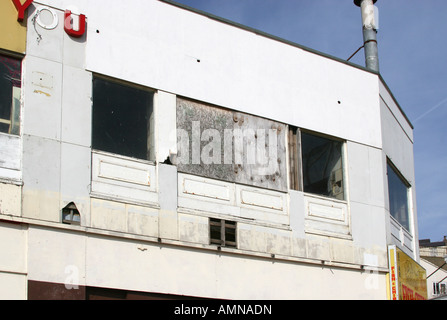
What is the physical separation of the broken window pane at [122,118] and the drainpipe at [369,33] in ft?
29.6

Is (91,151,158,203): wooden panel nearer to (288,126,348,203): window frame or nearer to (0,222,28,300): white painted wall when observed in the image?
(0,222,28,300): white painted wall

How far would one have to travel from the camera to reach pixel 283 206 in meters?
17.6

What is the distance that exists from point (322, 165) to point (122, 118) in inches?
226

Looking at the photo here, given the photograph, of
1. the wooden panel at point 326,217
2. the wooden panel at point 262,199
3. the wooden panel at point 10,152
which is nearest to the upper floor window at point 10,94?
the wooden panel at point 10,152

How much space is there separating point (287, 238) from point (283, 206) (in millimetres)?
789

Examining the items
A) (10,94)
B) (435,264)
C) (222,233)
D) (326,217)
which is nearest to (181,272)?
(222,233)

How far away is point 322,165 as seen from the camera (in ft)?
62.6

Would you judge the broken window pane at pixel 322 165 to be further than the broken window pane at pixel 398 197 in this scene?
No

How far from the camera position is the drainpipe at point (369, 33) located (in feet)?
76.0

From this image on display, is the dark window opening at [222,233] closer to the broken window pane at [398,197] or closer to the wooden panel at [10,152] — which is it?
the wooden panel at [10,152]

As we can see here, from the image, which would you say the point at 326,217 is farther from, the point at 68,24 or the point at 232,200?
the point at 68,24

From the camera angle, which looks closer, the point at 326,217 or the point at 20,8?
the point at 20,8

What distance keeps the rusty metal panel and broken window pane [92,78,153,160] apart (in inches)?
29.9

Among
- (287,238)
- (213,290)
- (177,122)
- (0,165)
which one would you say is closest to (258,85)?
(177,122)
